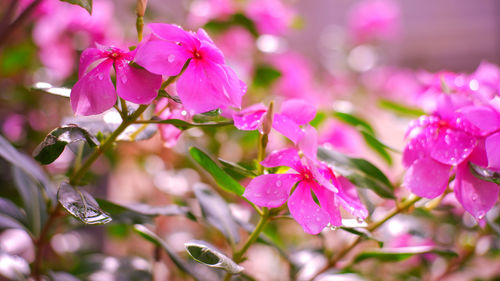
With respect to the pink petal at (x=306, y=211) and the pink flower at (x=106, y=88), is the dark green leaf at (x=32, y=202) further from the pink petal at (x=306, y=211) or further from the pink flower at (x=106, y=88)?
the pink petal at (x=306, y=211)

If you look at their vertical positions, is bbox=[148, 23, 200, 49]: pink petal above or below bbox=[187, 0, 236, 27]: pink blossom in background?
above

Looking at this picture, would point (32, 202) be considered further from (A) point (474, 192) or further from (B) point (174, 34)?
(A) point (474, 192)

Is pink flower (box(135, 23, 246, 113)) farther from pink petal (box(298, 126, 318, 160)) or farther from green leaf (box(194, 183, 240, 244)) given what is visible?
green leaf (box(194, 183, 240, 244))

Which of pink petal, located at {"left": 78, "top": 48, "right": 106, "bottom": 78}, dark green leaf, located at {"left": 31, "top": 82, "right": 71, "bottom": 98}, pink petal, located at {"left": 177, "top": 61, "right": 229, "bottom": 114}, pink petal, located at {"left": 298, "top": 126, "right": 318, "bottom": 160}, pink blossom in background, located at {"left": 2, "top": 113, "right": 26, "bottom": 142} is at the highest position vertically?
pink petal, located at {"left": 78, "top": 48, "right": 106, "bottom": 78}

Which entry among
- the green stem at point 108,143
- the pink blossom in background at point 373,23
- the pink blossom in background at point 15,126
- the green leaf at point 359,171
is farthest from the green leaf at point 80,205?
the pink blossom in background at point 373,23

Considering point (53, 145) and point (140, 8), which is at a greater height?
point (140, 8)

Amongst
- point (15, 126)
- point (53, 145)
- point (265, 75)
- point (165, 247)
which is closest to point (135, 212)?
point (165, 247)

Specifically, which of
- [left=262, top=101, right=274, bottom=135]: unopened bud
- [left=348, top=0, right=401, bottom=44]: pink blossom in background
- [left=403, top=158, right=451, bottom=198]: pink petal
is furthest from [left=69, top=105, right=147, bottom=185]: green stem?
Answer: [left=348, top=0, right=401, bottom=44]: pink blossom in background

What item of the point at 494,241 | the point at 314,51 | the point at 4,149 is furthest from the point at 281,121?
the point at 314,51
